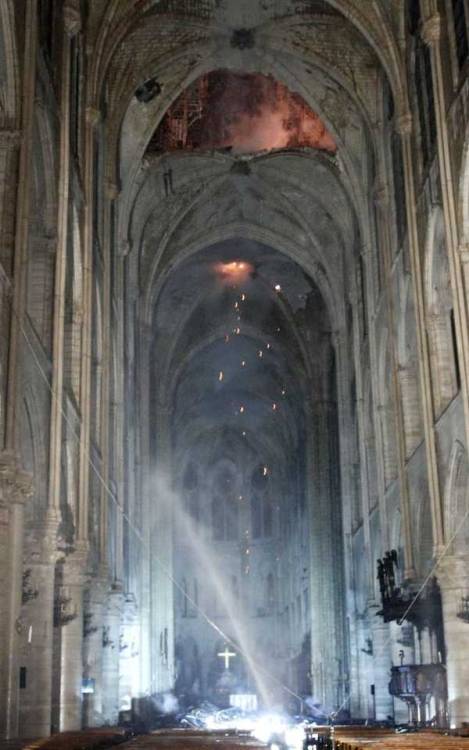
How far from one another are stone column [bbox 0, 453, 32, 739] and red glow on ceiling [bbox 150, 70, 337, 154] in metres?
24.1

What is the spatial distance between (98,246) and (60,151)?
21.4 ft

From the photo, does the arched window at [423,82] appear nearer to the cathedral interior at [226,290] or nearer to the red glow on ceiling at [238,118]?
the cathedral interior at [226,290]

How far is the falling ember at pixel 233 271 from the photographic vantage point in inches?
1886

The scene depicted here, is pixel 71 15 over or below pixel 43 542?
over

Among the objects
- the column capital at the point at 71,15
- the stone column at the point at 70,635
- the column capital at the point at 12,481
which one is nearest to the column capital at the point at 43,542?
the stone column at the point at 70,635

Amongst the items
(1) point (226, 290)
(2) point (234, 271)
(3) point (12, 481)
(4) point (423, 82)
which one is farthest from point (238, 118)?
(3) point (12, 481)

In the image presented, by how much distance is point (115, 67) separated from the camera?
32.3 m

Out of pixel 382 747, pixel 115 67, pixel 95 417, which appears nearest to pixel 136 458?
pixel 95 417

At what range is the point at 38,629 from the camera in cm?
1959

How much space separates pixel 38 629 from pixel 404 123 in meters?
16.0

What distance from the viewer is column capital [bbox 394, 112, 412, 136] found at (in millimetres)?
26842

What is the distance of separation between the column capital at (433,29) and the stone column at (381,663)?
17.6 meters

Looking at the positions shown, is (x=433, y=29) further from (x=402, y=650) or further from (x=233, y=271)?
(x=233, y=271)

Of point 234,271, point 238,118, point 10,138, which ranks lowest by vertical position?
point 10,138
